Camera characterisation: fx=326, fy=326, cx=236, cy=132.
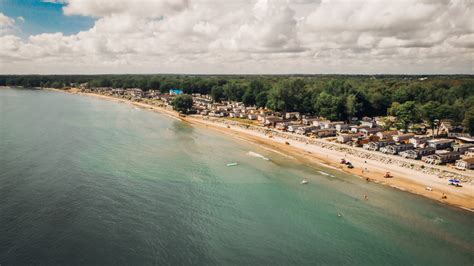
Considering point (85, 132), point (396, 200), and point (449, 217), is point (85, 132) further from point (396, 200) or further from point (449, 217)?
point (449, 217)

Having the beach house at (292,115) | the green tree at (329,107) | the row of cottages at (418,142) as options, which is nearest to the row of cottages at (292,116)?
the beach house at (292,115)

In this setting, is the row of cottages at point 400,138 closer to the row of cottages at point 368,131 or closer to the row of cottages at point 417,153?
the row of cottages at point 368,131

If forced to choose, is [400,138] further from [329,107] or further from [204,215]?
[204,215]

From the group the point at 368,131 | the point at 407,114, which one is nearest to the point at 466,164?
the point at 368,131

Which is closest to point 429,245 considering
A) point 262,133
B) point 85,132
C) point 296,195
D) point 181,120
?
point 296,195

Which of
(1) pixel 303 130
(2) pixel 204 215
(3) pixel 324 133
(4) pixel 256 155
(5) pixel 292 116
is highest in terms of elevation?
(5) pixel 292 116

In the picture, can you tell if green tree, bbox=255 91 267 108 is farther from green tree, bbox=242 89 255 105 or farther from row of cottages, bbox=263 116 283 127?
row of cottages, bbox=263 116 283 127
